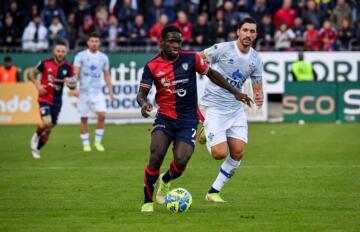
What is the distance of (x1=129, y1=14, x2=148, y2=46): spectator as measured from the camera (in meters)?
32.2

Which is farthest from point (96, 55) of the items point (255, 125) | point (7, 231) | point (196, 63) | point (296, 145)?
point (7, 231)

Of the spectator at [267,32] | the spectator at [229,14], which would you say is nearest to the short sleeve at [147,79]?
the spectator at [267,32]

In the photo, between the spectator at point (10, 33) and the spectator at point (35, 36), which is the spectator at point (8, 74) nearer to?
the spectator at point (35, 36)

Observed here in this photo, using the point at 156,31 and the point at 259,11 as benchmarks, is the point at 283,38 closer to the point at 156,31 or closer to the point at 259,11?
the point at 259,11

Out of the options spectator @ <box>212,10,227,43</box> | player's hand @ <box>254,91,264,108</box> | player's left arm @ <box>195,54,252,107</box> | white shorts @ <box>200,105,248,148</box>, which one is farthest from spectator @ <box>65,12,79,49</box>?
player's left arm @ <box>195,54,252,107</box>

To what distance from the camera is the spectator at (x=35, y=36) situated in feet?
105

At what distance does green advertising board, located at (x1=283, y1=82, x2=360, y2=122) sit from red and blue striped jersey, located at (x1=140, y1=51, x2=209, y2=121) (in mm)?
18676

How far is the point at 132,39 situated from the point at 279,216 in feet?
69.6

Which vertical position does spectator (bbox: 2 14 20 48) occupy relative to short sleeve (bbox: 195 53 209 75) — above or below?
below

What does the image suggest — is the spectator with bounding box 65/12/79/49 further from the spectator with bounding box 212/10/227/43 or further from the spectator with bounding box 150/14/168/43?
the spectator with bounding box 212/10/227/43

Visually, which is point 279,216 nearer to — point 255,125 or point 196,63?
point 196,63

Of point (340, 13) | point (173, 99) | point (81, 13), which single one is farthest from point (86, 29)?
point (173, 99)

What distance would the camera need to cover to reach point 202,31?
104ft

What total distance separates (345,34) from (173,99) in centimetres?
2019
